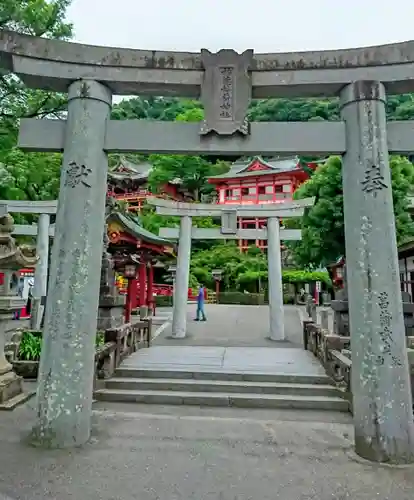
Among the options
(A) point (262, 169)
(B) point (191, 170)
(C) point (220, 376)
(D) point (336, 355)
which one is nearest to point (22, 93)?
(C) point (220, 376)

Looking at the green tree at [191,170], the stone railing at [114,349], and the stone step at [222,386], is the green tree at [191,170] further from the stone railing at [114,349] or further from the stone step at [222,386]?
the stone step at [222,386]

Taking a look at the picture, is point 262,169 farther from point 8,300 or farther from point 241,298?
point 8,300

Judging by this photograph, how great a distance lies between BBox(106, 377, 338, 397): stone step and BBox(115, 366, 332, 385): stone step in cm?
12

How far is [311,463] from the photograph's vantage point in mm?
3838

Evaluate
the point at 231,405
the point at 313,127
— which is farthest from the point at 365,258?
the point at 231,405

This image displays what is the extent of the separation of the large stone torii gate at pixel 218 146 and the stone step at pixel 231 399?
2142 millimetres

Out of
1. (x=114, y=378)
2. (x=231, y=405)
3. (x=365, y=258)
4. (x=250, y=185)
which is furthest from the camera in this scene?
(x=250, y=185)

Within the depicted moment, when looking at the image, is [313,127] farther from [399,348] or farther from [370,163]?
[399,348]

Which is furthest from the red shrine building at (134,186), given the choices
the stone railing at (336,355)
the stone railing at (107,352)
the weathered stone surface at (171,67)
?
the weathered stone surface at (171,67)

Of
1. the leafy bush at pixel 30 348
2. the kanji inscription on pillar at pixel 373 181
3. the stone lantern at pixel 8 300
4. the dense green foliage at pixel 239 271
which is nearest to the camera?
the kanji inscription on pillar at pixel 373 181

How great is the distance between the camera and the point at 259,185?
35938 mm

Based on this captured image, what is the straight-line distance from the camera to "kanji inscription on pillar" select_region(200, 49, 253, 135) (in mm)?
4539

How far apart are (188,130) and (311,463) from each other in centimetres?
397

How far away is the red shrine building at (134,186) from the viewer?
126 feet
